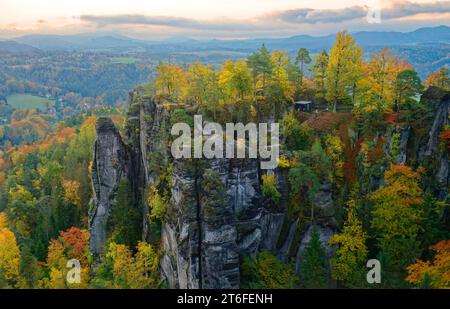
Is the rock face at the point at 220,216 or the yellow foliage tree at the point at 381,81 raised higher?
the yellow foliage tree at the point at 381,81

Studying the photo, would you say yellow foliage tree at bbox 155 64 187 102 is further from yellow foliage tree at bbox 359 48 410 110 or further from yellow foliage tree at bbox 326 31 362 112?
yellow foliage tree at bbox 359 48 410 110

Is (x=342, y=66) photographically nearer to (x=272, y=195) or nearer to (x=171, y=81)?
(x=272, y=195)

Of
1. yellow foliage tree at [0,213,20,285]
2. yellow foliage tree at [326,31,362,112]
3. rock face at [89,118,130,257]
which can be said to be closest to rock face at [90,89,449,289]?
rock face at [89,118,130,257]

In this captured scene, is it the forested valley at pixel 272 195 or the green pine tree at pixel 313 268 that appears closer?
the green pine tree at pixel 313 268

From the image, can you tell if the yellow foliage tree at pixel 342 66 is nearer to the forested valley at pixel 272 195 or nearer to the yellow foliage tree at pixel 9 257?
the forested valley at pixel 272 195

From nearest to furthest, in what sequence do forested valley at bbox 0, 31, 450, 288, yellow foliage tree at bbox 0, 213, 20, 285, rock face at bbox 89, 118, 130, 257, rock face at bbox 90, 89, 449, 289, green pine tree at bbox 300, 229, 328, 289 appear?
rock face at bbox 90, 89, 449, 289
green pine tree at bbox 300, 229, 328, 289
forested valley at bbox 0, 31, 450, 288
yellow foliage tree at bbox 0, 213, 20, 285
rock face at bbox 89, 118, 130, 257

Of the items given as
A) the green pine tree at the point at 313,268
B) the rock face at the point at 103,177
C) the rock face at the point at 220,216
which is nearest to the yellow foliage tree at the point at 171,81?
the rock face at the point at 220,216

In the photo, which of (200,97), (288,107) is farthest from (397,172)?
(200,97)
